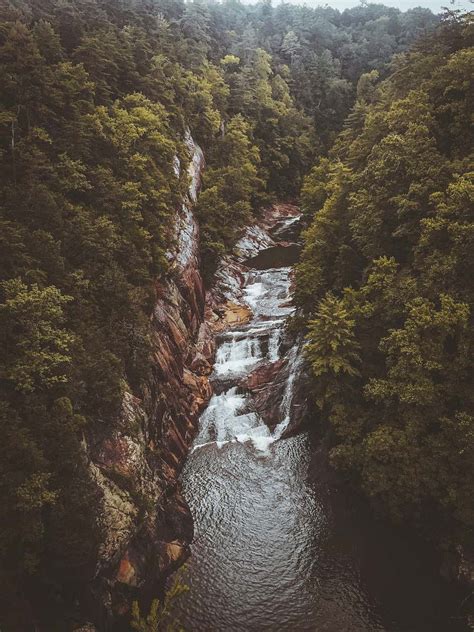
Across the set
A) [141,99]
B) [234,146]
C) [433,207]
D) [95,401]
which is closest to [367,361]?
[433,207]

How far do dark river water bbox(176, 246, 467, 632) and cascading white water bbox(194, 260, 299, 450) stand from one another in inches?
4.9

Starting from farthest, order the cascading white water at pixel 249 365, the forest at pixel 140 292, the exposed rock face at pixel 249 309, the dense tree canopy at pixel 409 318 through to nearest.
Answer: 1. the exposed rock face at pixel 249 309
2. the cascading white water at pixel 249 365
3. the dense tree canopy at pixel 409 318
4. the forest at pixel 140 292

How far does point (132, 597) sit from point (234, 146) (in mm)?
43566

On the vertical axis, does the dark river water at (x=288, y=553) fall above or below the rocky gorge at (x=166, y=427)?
below

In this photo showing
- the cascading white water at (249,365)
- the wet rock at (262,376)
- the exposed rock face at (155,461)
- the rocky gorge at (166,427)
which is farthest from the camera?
the wet rock at (262,376)

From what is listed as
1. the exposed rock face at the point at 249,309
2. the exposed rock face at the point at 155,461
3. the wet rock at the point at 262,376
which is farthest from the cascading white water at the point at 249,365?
the exposed rock face at the point at 155,461

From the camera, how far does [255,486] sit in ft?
60.8

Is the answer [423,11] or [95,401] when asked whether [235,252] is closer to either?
[95,401]

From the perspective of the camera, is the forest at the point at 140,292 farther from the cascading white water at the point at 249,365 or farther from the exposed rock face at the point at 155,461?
the cascading white water at the point at 249,365

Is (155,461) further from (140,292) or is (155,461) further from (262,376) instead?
(262,376)

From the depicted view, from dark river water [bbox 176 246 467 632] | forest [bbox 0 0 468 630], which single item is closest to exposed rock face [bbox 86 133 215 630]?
forest [bbox 0 0 468 630]

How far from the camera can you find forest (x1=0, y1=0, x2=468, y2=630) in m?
10.9

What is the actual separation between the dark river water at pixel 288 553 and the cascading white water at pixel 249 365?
4.9 inches

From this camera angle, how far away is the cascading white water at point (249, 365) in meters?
21.8
